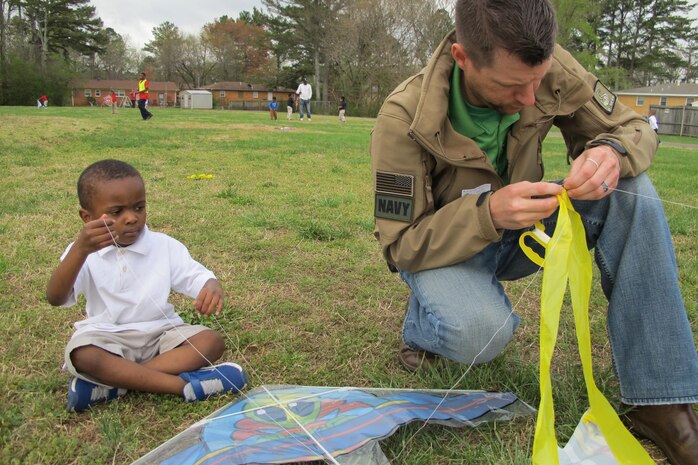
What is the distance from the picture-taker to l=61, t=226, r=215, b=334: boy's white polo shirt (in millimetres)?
2027

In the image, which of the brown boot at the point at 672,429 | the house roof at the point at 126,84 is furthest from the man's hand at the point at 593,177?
the house roof at the point at 126,84

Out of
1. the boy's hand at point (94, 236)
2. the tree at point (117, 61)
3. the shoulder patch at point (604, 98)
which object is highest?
the tree at point (117, 61)

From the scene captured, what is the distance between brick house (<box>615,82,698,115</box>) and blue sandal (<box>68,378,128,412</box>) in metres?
46.6

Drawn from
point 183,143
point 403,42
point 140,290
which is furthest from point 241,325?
point 403,42

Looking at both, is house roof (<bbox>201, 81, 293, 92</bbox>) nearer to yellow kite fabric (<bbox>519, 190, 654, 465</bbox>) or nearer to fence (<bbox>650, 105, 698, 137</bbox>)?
fence (<bbox>650, 105, 698, 137</bbox>)

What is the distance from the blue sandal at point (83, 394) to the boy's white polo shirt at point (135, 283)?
0.19m

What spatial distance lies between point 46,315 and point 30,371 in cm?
50

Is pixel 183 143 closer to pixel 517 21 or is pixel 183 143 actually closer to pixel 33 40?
pixel 517 21

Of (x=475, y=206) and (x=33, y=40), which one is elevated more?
(x=33, y=40)

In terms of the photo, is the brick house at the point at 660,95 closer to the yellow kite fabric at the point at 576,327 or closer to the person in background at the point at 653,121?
the person in background at the point at 653,121

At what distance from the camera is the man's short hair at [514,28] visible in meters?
1.57

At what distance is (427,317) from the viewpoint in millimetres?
1895

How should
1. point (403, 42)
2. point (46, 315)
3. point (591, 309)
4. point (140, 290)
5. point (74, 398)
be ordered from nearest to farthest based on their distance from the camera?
point (74, 398)
point (140, 290)
point (46, 315)
point (591, 309)
point (403, 42)

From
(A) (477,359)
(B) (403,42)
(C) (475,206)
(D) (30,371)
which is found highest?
(B) (403,42)
